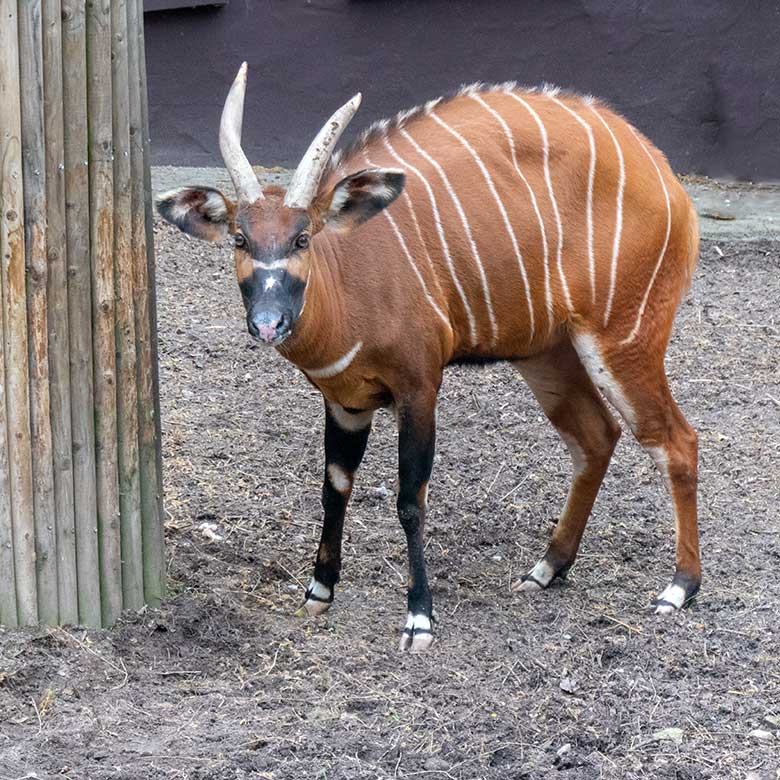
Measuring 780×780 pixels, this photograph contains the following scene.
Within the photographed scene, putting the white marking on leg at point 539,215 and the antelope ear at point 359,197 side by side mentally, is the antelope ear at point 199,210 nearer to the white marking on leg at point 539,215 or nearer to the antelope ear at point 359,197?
the antelope ear at point 359,197

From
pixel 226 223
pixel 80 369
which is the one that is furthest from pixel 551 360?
pixel 80 369

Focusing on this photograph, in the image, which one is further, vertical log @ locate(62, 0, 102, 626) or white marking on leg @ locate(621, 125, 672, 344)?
white marking on leg @ locate(621, 125, 672, 344)

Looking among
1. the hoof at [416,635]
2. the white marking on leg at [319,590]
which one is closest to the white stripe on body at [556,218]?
the hoof at [416,635]

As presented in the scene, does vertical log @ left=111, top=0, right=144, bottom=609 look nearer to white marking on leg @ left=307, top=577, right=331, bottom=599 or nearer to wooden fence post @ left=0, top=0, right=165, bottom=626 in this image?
wooden fence post @ left=0, top=0, right=165, bottom=626

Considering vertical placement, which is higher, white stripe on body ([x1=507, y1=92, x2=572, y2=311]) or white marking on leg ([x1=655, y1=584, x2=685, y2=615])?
white stripe on body ([x1=507, y1=92, x2=572, y2=311])

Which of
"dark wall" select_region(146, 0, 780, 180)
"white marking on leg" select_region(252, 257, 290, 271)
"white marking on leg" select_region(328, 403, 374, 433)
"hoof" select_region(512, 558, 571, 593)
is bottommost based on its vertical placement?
"hoof" select_region(512, 558, 571, 593)

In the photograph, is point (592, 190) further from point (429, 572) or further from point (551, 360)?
point (429, 572)

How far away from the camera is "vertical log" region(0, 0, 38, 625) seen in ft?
13.0

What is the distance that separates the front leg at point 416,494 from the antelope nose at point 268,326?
2.07 feet

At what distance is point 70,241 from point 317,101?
5.50m

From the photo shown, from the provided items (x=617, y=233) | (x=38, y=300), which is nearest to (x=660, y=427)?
(x=617, y=233)

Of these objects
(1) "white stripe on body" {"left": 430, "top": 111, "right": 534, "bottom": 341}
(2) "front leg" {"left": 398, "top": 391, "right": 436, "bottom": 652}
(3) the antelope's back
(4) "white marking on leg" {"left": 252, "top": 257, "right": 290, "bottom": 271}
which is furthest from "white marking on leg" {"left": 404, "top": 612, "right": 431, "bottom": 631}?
(4) "white marking on leg" {"left": 252, "top": 257, "right": 290, "bottom": 271}

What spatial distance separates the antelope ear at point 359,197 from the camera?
4.25 meters

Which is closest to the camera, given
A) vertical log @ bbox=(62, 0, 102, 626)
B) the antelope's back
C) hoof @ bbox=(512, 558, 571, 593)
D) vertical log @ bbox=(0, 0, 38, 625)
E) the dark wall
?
vertical log @ bbox=(0, 0, 38, 625)
